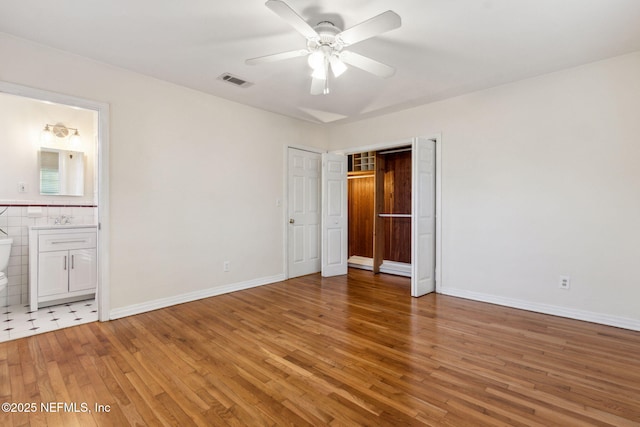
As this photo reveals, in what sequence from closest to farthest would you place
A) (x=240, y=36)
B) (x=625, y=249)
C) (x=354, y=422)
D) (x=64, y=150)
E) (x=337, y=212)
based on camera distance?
1. (x=354, y=422)
2. (x=240, y=36)
3. (x=625, y=249)
4. (x=64, y=150)
5. (x=337, y=212)

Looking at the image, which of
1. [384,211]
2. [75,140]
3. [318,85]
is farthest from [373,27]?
[75,140]

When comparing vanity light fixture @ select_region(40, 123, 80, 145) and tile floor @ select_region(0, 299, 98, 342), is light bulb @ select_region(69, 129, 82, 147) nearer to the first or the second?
vanity light fixture @ select_region(40, 123, 80, 145)

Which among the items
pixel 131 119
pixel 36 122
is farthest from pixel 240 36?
Result: pixel 36 122

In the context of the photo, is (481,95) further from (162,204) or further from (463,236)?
(162,204)

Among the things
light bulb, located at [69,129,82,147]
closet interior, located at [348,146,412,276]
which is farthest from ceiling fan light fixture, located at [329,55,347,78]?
light bulb, located at [69,129,82,147]

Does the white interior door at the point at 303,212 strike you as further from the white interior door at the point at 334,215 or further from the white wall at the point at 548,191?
the white wall at the point at 548,191

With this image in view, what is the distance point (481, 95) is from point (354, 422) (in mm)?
3810

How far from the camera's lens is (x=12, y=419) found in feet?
5.42

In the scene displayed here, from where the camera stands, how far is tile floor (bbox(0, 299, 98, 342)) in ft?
9.17

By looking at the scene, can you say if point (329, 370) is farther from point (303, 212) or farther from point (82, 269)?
point (82, 269)

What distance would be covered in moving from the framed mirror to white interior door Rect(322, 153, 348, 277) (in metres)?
3.47

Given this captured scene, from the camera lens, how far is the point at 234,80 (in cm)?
348

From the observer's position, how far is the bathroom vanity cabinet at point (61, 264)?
336 cm

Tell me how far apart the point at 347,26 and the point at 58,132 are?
4002 mm
